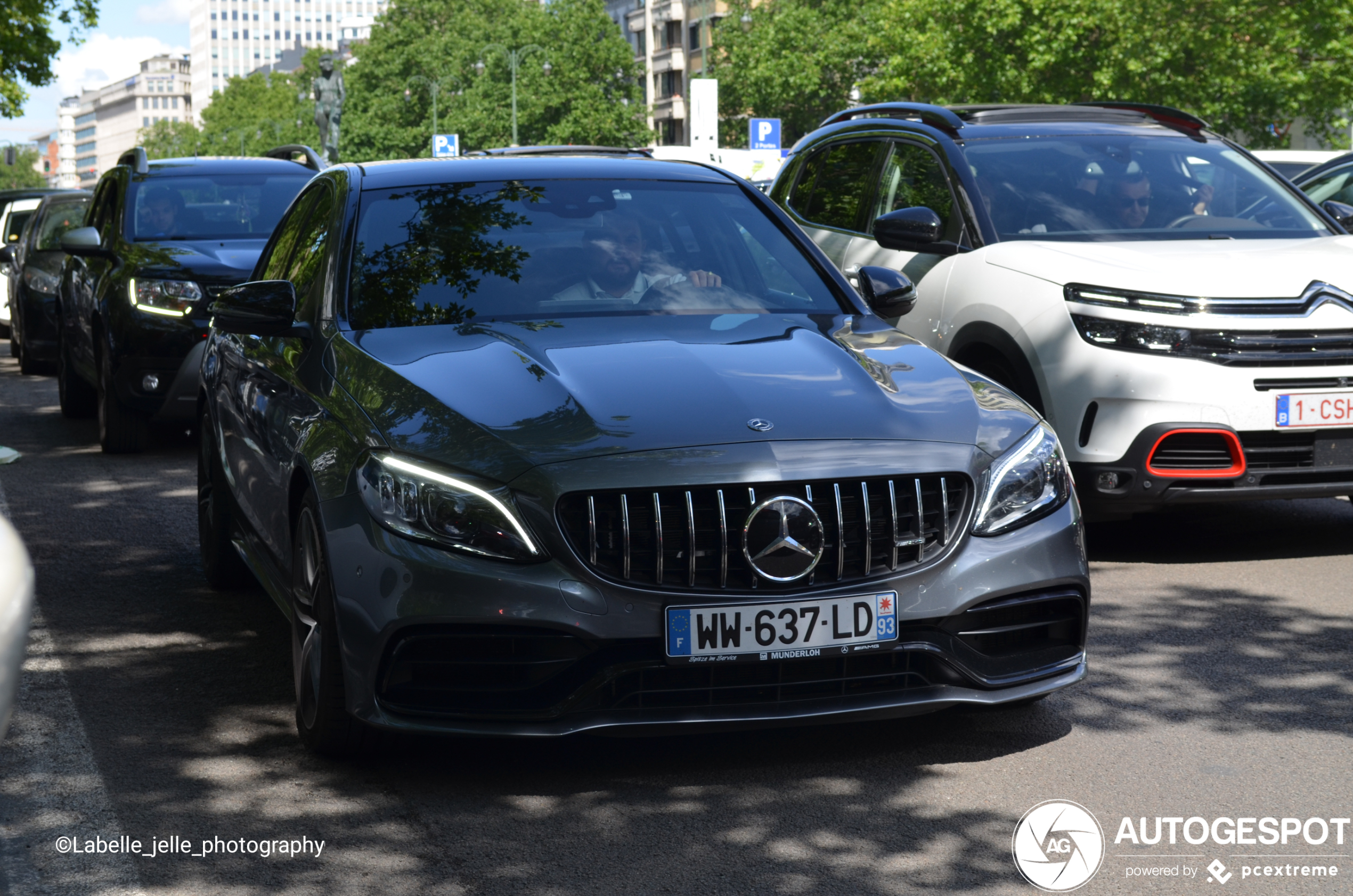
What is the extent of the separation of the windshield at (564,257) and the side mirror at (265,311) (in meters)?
0.20

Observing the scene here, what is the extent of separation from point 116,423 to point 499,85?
245 ft

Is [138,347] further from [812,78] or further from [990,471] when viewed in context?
[812,78]

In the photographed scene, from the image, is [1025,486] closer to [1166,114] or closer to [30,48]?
[1166,114]

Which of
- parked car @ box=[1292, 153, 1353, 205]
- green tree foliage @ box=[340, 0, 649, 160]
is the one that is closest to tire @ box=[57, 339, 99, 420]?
parked car @ box=[1292, 153, 1353, 205]

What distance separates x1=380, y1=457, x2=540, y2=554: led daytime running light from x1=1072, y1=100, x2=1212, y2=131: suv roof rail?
18.5ft

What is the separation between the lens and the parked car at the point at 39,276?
1608 centimetres

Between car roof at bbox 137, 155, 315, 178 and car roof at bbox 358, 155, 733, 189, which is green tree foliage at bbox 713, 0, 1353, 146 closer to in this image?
car roof at bbox 137, 155, 315, 178

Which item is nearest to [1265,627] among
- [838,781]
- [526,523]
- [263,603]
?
[838,781]

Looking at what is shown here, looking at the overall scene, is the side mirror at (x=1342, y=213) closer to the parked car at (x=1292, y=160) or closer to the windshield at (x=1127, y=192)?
the windshield at (x=1127, y=192)

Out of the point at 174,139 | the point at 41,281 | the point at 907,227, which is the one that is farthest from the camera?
the point at 174,139

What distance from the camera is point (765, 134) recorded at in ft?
108

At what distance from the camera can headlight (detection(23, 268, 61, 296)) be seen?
15.9 meters

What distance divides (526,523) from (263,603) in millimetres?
2783

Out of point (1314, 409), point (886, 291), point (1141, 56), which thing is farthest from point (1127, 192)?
point (1141, 56)
